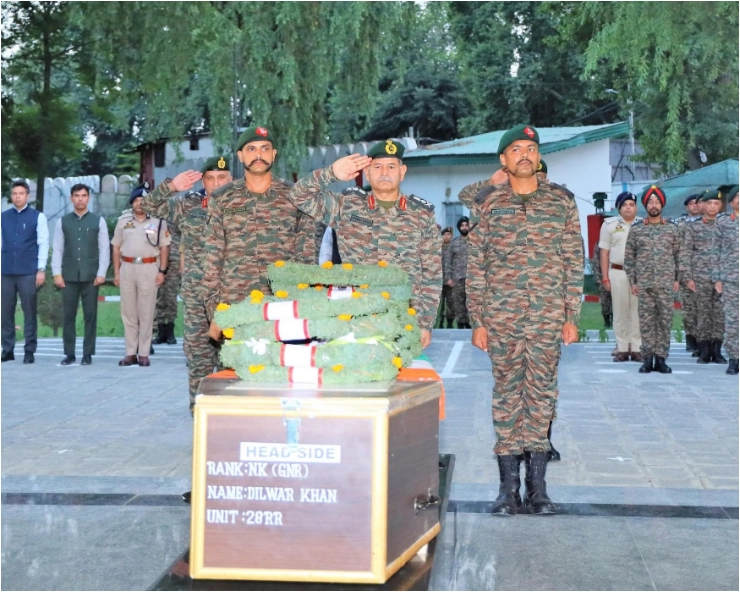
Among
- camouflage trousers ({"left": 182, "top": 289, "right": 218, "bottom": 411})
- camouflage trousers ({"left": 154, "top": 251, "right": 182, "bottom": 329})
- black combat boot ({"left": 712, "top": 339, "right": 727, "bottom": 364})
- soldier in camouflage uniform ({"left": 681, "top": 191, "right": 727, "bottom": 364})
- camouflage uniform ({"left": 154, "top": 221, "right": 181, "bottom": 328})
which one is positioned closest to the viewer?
camouflage trousers ({"left": 182, "top": 289, "right": 218, "bottom": 411})

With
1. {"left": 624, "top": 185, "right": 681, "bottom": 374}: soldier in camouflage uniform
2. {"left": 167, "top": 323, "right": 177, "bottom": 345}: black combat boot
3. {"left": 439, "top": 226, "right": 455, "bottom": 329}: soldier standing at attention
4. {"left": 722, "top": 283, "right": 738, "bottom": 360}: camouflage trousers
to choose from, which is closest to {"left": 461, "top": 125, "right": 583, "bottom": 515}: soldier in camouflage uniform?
{"left": 624, "top": 185, "right": 681, "bottom": 374}: soldier in camouflage uniform

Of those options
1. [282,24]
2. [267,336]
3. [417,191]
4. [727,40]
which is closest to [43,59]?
[282,24]

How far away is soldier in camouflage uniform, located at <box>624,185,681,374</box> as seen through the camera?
12562 millimetres

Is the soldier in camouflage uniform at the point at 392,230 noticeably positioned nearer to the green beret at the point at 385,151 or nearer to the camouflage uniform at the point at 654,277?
the green beret at the point at 385,151

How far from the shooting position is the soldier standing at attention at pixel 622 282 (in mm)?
13883

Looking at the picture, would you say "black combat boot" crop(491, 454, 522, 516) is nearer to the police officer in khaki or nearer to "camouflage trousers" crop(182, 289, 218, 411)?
"camouflage trousers" crop(182, 289, 218, 411)

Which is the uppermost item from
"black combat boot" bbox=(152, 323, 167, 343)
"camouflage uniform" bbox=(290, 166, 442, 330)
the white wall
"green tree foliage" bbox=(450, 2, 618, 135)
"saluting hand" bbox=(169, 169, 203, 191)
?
"green tree foliage" bbox=(450, 2, 618, 135)

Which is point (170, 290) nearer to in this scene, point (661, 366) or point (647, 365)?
point (647, 365)

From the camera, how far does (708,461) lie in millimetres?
7527

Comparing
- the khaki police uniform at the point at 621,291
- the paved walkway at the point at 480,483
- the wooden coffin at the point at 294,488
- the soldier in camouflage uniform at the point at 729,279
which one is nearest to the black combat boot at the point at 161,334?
the paved walkway at the point at 480,483

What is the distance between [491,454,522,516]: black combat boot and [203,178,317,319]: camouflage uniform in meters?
1.80

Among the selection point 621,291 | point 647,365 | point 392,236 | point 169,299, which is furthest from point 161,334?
point 392,236

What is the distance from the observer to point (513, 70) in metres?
39.1

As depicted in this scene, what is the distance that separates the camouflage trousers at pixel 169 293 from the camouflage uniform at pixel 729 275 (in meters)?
7.20
